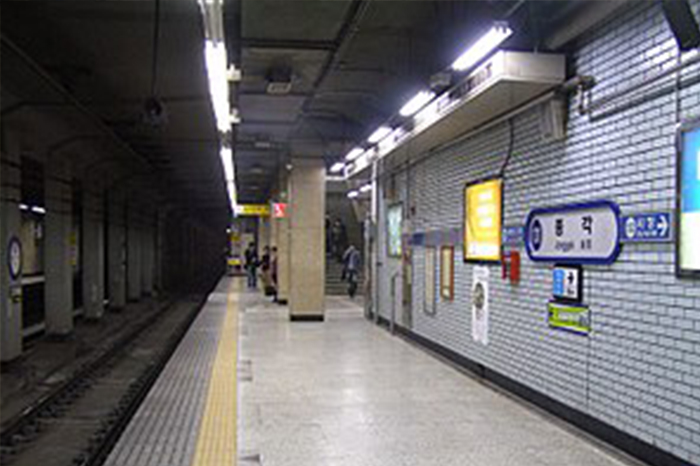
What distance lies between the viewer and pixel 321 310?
14.3 m

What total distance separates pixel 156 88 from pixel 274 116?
2998 millimetres

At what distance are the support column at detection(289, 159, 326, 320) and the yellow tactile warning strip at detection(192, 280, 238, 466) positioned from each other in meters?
4.14

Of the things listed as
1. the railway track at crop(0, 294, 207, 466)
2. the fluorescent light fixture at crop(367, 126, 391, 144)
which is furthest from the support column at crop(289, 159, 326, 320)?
the fluorescent light fixture at crop(367, 126, 391, 144)

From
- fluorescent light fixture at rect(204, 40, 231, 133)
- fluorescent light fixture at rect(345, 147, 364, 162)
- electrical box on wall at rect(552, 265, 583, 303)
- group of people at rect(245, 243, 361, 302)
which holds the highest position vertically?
fluorescent light fixture at rect(204, 40, 231, 133)

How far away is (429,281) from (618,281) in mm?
4847

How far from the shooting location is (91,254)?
14453 mm

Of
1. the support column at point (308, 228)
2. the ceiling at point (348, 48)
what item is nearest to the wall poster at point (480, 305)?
the ceiling at point (348, 48)

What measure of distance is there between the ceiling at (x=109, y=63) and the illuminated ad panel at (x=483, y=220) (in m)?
3.26

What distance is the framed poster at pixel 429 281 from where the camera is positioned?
9672 millimetres

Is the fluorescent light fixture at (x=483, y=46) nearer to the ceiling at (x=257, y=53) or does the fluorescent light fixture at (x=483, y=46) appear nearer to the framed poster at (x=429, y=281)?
the ceiling at (x=257, y=53)

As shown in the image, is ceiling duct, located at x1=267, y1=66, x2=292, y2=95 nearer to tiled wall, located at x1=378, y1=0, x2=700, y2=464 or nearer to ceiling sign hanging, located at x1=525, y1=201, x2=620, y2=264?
tiled wall, located at x1=378, y1=0, x2=700, y2=464

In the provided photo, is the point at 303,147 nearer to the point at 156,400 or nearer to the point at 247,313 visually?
the point at 247,313

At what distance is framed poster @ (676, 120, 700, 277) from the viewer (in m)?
4.17

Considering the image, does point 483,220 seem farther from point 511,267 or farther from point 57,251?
point 57,251
